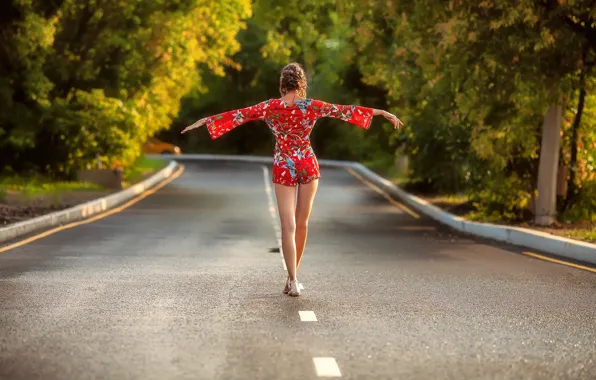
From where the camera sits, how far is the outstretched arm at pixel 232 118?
12.2 metres

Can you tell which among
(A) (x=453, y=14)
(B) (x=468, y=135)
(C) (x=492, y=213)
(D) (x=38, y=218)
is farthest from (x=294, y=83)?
(B) (x=468, y=135)

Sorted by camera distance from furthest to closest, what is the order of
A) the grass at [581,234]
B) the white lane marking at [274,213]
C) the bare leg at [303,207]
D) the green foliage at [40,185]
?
the green foliage at [40,185]
the grass at [581,234]
the white lane marking at [274,213]
the bare leg at [303,207]

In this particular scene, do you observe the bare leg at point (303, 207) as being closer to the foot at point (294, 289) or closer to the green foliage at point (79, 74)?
the foot at point (294, 289)

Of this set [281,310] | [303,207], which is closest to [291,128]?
[303,207]

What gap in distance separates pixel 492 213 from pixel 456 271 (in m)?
9.56

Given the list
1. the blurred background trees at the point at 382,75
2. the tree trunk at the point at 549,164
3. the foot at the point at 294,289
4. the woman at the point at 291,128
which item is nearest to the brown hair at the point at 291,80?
the woman at the point at 291,128

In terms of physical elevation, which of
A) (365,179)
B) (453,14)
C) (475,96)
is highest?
(453,14)

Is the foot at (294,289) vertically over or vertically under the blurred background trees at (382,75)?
under

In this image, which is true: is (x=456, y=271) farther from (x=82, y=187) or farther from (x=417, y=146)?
(x=82, y=187)

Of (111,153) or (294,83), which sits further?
(111,153)

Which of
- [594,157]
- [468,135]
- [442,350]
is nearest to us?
[442,350]

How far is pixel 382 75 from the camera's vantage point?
30797 millimetres

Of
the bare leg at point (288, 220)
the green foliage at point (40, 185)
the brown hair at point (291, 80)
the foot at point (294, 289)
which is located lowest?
the green foliage at point (40, 185)

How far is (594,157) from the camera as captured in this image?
23.5m
